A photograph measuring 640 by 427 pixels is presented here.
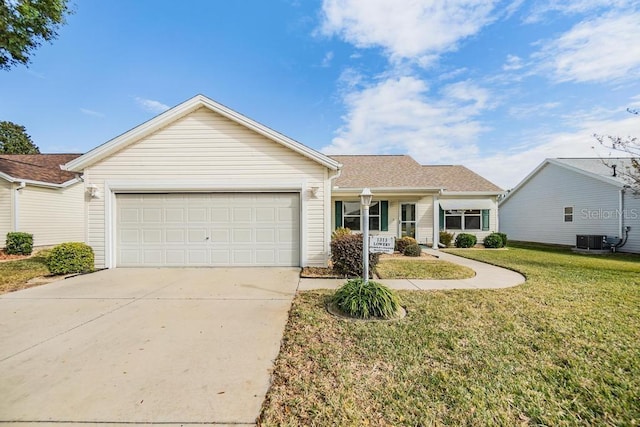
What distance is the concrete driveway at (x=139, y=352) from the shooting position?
2355 millimetres

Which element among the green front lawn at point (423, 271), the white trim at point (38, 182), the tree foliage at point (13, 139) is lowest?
the green front lawn at point (423, 271)

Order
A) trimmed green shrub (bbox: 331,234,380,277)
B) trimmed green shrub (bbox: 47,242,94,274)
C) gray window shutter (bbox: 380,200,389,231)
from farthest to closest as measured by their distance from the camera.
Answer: gray window shutter (bbox: 380,200,389,231) < trimmed green shrub (bbox: 47,242,94,274) < trimmed green shrub (bbox: 331,234,380,277)

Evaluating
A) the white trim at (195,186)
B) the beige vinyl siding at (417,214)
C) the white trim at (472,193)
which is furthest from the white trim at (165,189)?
the white trim at (472,193)

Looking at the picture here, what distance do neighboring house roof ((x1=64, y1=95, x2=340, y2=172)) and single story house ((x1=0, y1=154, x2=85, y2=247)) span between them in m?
4.89

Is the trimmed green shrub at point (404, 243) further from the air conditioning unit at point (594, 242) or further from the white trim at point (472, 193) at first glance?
the air conditioning unit at point (594, 242)

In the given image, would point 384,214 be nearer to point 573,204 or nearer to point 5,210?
point 573,204

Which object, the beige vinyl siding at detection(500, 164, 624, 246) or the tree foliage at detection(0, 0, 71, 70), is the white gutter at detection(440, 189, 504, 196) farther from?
the tree foliage at detection(0, 0, 71, 70)

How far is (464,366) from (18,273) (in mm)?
11596

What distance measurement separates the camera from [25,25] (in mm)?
10945

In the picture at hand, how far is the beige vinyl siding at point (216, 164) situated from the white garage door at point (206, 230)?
1.61 ft

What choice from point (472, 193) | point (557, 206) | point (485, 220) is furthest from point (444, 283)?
point (557, 206)

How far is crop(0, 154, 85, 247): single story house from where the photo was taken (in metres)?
12.0

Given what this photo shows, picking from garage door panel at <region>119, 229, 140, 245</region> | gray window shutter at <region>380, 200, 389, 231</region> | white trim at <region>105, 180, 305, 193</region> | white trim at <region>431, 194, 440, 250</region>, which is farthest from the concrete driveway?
white trim at <region>431, 194, 440, 250</region>

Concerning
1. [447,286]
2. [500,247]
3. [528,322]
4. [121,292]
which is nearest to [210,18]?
[121,292]
